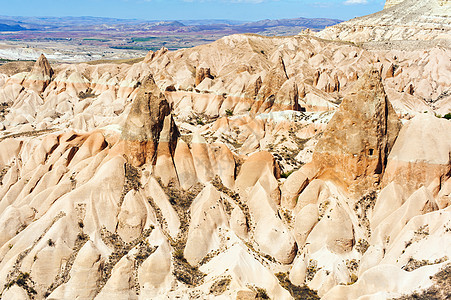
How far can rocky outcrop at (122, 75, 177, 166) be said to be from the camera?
101ft

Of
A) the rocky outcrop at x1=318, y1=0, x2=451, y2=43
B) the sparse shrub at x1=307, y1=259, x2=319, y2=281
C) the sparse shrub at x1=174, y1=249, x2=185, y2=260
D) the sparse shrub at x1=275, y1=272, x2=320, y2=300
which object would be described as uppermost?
the rocky outcrop at x1=318, y1=0, x2=451, y2=43

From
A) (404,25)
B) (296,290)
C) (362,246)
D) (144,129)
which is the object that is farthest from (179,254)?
(404,25)

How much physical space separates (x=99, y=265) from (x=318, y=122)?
34.3 metres

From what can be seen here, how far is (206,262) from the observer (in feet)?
83.4

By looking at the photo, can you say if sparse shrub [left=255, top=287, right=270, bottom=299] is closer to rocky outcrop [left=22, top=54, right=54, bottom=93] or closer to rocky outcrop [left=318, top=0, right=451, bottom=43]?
rocky outcrop [left=22, top=54, right=54, bottom=93]

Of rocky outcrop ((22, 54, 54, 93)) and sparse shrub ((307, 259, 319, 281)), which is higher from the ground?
rocky outcrop ((22, 54, 54, 93))

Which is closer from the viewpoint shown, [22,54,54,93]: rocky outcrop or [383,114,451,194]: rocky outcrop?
[383,114,451,194]: rocky outcrop

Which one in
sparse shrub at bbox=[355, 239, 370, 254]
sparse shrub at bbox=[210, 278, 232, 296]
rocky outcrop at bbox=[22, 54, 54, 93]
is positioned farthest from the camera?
rocky outcrop at bbox=[22, 54, 54, 93]

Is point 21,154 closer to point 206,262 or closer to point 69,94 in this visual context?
Result: point 206,262

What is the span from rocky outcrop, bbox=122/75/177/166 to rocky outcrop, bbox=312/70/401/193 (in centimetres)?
1370

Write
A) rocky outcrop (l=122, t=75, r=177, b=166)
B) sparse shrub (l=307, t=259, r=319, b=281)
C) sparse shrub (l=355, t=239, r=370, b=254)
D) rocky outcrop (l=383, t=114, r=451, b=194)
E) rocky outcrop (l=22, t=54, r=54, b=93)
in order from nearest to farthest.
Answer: sparse shrub (l=307, t=259, r=319, b=281) < sparse shrub (l=355, t=239, r=370, b=254) < rocky outcrop (l=383, t=114, r=451, b=194) < rocky outcrop (l=122, t=75, r=177, b=166) < rocky outcrop (l=22, t=54, r=54, b=93)

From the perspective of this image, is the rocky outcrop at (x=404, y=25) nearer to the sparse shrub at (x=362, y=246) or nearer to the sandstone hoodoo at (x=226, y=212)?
the sandstone hoodoo at (x=226, y=212)

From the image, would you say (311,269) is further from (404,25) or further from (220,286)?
(404,25)

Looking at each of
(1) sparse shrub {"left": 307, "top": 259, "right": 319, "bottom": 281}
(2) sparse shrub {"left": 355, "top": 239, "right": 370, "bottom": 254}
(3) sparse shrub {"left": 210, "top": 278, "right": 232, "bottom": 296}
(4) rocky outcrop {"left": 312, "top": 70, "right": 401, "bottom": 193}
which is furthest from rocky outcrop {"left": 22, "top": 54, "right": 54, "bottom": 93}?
(2) sparse shrub {"left": 355, "top": 239, "right": 370, "bottom": 254}
